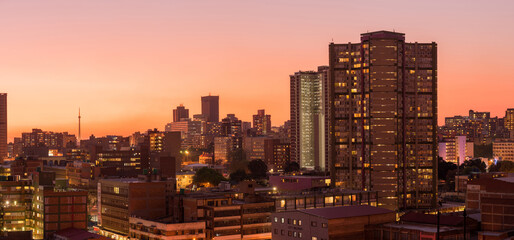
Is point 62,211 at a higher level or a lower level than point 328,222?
lower

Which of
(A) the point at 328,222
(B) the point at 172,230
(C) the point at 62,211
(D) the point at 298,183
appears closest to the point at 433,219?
(A) the point at 328,222

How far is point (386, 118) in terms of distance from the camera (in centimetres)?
17975

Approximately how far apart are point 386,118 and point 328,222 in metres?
81.1

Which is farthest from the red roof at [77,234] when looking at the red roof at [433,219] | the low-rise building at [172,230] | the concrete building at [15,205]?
the red roof at [433,219]

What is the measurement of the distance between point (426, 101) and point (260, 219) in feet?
255

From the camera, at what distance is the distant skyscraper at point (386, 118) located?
587 feet

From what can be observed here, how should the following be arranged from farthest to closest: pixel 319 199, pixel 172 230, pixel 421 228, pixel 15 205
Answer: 1. pixel 15 205
2. pixel 319 199
3. pixel 172 230
4. pixel 421 228

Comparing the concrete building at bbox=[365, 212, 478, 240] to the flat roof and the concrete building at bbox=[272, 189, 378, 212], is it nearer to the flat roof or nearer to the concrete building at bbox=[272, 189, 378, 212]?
the flat roof

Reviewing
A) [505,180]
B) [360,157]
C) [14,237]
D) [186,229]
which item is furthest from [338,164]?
[14,237]

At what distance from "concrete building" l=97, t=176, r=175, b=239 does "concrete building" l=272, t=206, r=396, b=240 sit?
98.8 feet

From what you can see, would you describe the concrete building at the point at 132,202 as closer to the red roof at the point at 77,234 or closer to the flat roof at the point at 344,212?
the red roof at the point at 77,234

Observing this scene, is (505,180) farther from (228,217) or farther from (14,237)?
(14,237)

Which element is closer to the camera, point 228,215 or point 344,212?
point 344,212

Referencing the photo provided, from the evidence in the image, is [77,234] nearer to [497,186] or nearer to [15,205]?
[15,205]
